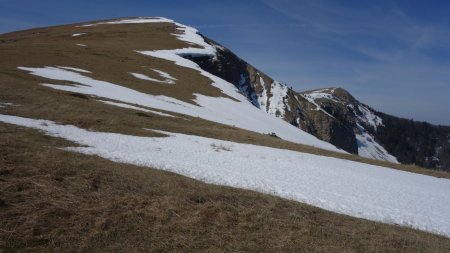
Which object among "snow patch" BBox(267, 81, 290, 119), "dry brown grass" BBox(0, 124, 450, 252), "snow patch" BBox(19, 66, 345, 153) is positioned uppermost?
"snow patch" BBox(267, 81, 290, 119)

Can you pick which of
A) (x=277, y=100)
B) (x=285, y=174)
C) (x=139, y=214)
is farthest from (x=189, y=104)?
(x=277, y=100)

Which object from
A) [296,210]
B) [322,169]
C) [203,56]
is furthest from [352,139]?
[296,210]

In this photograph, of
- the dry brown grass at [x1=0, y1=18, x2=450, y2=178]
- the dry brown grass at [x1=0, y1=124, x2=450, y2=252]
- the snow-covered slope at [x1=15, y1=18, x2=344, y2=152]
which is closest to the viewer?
the dry brown grass at [x1=0, y1=124, x2=450, y2=252]

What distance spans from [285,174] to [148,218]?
1209 centimetres

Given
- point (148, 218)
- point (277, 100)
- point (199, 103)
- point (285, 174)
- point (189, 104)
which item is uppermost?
point (277, 100)


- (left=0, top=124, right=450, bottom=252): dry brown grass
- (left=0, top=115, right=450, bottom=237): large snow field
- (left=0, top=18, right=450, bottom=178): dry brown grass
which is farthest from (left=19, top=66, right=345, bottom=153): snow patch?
(left=0, top=124, right=450, bottom=252): dry brown grass

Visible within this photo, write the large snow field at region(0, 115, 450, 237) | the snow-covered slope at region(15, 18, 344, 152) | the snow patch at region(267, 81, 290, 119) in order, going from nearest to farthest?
the large snow field at region(0, 115, 450, 237), the snow-covered slope at region(15, 18, 344, 152), the snow patch at region(267, 81, 290, 119)

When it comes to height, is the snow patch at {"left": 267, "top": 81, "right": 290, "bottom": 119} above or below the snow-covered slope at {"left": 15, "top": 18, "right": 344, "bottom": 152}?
above

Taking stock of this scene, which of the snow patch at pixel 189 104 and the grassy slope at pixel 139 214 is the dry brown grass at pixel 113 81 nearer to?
the snow patch at pixel 189 104

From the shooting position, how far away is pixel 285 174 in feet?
68.2

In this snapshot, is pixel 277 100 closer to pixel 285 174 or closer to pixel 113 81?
pixel 113 81

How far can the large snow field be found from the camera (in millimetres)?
16359

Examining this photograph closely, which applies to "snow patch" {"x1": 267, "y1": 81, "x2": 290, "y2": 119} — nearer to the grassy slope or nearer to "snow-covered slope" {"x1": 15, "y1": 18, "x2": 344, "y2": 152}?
"snow-covered slope" {"x1": 15, "y1": 18, "x2": 344, "y2": 152}

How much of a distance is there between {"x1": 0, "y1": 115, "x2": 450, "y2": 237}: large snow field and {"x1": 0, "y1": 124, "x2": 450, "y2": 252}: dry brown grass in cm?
244
